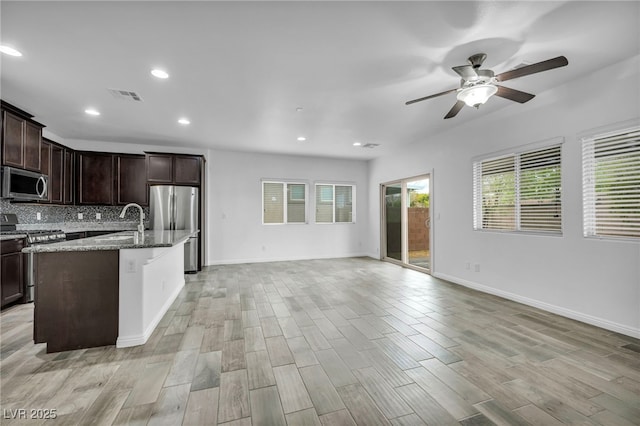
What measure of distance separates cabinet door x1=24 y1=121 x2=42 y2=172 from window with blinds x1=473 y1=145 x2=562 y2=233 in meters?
6.72

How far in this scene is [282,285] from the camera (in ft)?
15.4

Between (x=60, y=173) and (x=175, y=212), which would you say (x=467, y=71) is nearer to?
Result: (x=175, y=212)

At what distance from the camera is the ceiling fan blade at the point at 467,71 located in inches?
94.4

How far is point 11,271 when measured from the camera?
365 centimetres

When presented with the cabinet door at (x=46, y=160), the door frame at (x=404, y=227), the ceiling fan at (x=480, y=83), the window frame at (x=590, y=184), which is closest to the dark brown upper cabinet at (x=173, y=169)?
the cabinet door at (x=46, y=160)

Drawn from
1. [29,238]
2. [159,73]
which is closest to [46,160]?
[29,238]

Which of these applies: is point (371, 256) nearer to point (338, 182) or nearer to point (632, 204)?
point (338, 182)

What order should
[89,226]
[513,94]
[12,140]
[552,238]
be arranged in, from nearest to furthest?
[513,94]
[552,238]
[12,140]
[89,226]

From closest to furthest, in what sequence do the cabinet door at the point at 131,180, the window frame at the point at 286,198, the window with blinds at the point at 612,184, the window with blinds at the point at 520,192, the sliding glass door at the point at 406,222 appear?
the window with blinds at the point at 612,184
the window with blinds at the point at 520,192
the cabinet door at the point at 131,180
the sliding glass door at the point at 406,222
the window frame at the point at 286,198

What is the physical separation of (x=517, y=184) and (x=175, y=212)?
19.3ft

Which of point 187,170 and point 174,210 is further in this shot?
point 187,170

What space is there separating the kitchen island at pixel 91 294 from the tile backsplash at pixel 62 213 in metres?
2.93

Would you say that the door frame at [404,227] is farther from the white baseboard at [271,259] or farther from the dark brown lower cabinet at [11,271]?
the dark brown lower cabinet at [11,271]

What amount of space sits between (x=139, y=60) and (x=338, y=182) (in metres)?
5.42
